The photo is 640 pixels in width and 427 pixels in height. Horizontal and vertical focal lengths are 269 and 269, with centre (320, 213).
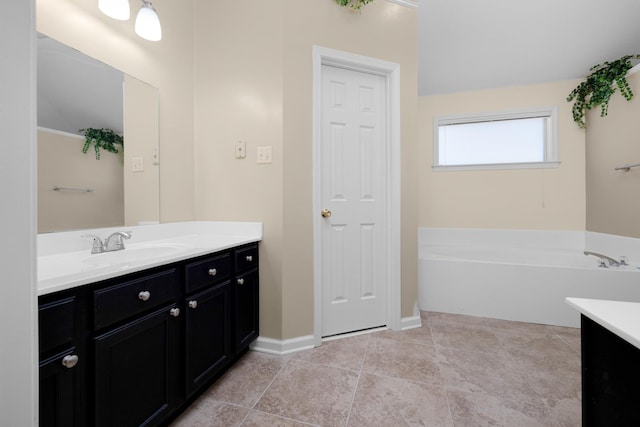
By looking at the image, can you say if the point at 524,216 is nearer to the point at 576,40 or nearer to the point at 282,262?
the point at 576,40

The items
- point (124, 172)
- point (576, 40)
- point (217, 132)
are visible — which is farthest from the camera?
point (576, 40)

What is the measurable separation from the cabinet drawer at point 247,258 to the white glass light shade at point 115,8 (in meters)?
1.39

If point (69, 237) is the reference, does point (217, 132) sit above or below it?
above

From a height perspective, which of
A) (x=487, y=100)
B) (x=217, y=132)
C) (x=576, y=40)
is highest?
(x=576, y=40)

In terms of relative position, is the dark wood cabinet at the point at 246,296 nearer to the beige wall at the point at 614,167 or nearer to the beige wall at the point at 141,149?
the beige wall at the point at 141,149

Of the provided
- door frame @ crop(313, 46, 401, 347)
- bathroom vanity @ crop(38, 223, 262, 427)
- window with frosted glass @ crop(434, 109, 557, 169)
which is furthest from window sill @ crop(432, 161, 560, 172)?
bathroom vanity @ crop(38, 223, 262, 427)

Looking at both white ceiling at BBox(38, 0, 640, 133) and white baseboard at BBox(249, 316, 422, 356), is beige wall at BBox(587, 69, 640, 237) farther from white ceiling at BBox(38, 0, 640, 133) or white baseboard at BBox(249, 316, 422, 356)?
white baseboard at BBox(249, 316, 422, 356)

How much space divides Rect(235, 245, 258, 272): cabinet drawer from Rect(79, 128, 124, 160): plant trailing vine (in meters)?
0.89

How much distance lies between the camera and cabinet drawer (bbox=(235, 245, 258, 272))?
163cm

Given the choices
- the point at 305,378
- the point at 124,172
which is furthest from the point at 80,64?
the point at 305,378

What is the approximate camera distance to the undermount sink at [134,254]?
1.21m

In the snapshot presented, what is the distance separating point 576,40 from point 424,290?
2.79 m

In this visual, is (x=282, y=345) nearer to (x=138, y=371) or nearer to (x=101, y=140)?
(x=138, y=371)

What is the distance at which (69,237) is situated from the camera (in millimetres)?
1271
